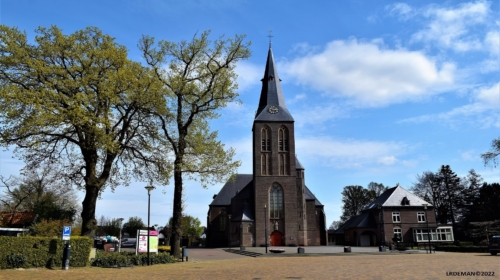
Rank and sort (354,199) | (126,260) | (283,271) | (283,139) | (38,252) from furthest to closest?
1. (354,199)
2. (283,139)
3. (126,260)
4. (38,252)
5. (283,271)

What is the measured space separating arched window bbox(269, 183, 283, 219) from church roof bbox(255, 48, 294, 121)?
9.92m

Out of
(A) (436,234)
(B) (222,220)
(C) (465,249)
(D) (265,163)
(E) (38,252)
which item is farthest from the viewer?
(B) (222,220)

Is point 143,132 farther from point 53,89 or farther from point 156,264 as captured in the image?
point 156,264

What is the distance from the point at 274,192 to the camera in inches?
2036

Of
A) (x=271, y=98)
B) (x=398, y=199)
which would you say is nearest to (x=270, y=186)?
(x=271, y=98)

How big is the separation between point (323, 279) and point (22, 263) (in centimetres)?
1298

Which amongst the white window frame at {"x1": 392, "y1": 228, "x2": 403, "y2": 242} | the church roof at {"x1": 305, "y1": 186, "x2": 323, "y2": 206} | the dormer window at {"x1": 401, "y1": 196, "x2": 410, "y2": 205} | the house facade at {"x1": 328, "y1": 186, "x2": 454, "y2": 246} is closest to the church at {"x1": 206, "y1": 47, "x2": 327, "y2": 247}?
the church roof at {"x1": 305, "y1": 186, "x2": 323, "y2": 206}

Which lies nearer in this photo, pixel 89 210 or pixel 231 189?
pixel 89 210

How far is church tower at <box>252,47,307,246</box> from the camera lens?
50438 mm

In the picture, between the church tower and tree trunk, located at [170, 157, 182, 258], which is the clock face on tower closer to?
the church tower

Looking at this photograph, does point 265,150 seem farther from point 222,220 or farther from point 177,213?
point 177,213

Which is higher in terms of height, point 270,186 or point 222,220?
point 270,186

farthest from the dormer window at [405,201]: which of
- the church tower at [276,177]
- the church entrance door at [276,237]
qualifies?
the church entrance door at [276,237]

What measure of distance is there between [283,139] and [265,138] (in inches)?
105
